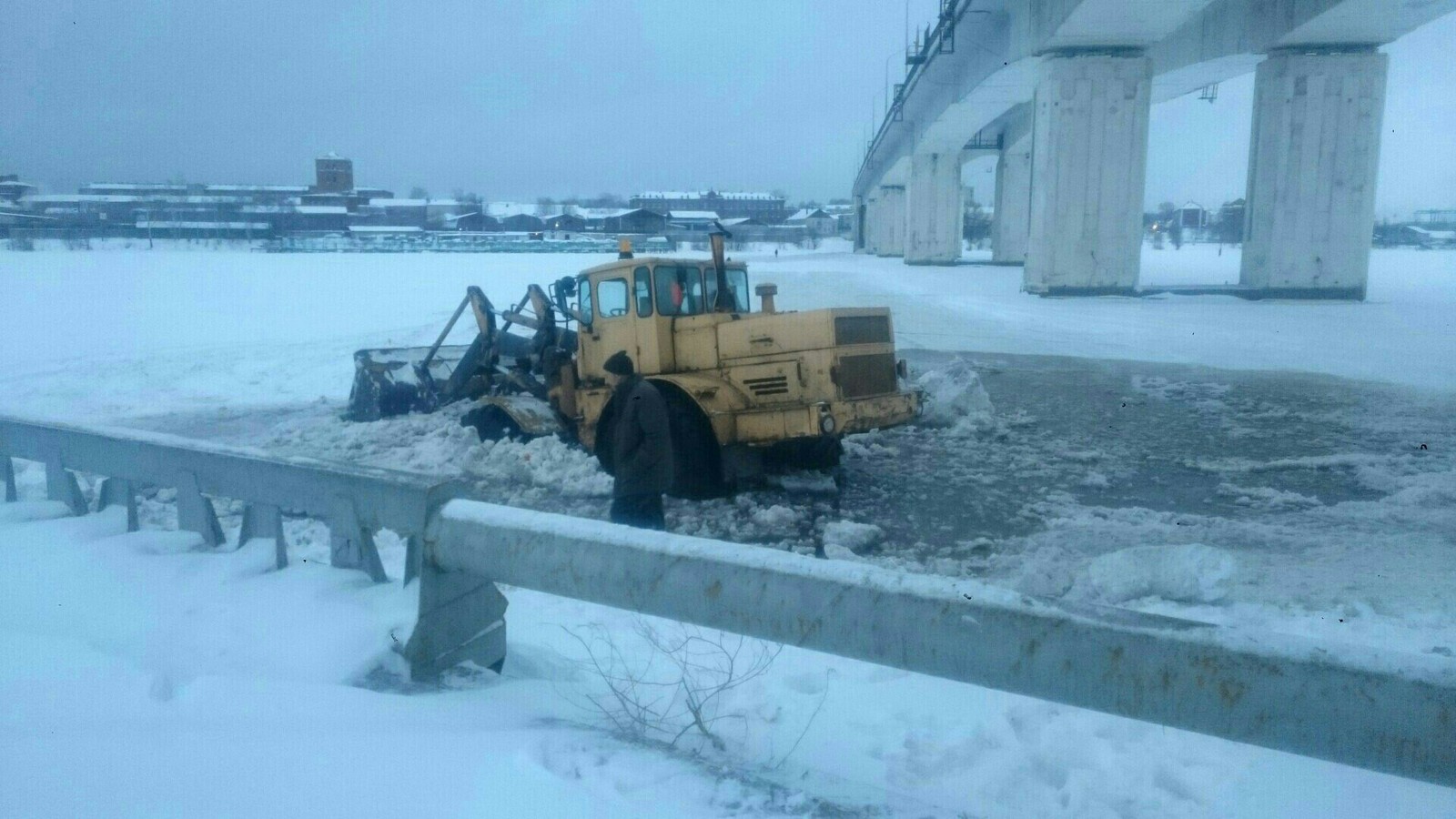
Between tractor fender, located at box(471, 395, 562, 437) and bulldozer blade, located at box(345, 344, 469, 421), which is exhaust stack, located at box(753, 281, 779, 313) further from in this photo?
bulldozer blade, located at box(345, 344, 469, 421)

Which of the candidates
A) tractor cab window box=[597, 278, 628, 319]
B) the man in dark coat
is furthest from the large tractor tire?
the man in dark coat

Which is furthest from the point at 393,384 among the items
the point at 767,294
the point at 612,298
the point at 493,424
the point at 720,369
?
the point at 767,294

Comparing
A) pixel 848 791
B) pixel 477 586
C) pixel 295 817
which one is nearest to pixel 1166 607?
pixel 848 791

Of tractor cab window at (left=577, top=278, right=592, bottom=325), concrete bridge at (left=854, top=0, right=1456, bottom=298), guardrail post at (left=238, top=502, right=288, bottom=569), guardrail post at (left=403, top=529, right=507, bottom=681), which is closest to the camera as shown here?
guardrail post at (left=403, top=529, right=507, bottom=681)

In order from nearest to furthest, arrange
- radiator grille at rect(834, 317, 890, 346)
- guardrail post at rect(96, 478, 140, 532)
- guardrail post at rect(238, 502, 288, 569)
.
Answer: guardrail post at rect(238, 502, 288, 569), guardrail post at rect(96, 478, 140, 532), radiator grille at rect(834, 317, 890, 346)

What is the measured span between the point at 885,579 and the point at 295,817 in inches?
67.8

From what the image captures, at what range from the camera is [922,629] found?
2.81 m

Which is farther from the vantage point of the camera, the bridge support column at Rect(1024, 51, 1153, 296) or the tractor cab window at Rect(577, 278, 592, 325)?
the bridge support column at Rect(1024, 51, 1153, 296)

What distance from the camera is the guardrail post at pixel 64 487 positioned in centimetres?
562

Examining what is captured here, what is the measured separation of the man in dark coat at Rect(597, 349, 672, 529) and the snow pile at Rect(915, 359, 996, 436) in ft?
19.6

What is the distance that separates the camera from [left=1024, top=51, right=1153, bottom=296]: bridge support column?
27.0 m

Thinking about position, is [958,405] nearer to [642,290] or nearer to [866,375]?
[866,375]

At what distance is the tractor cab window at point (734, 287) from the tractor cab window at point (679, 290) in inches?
4.3

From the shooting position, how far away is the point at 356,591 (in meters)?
4.14
